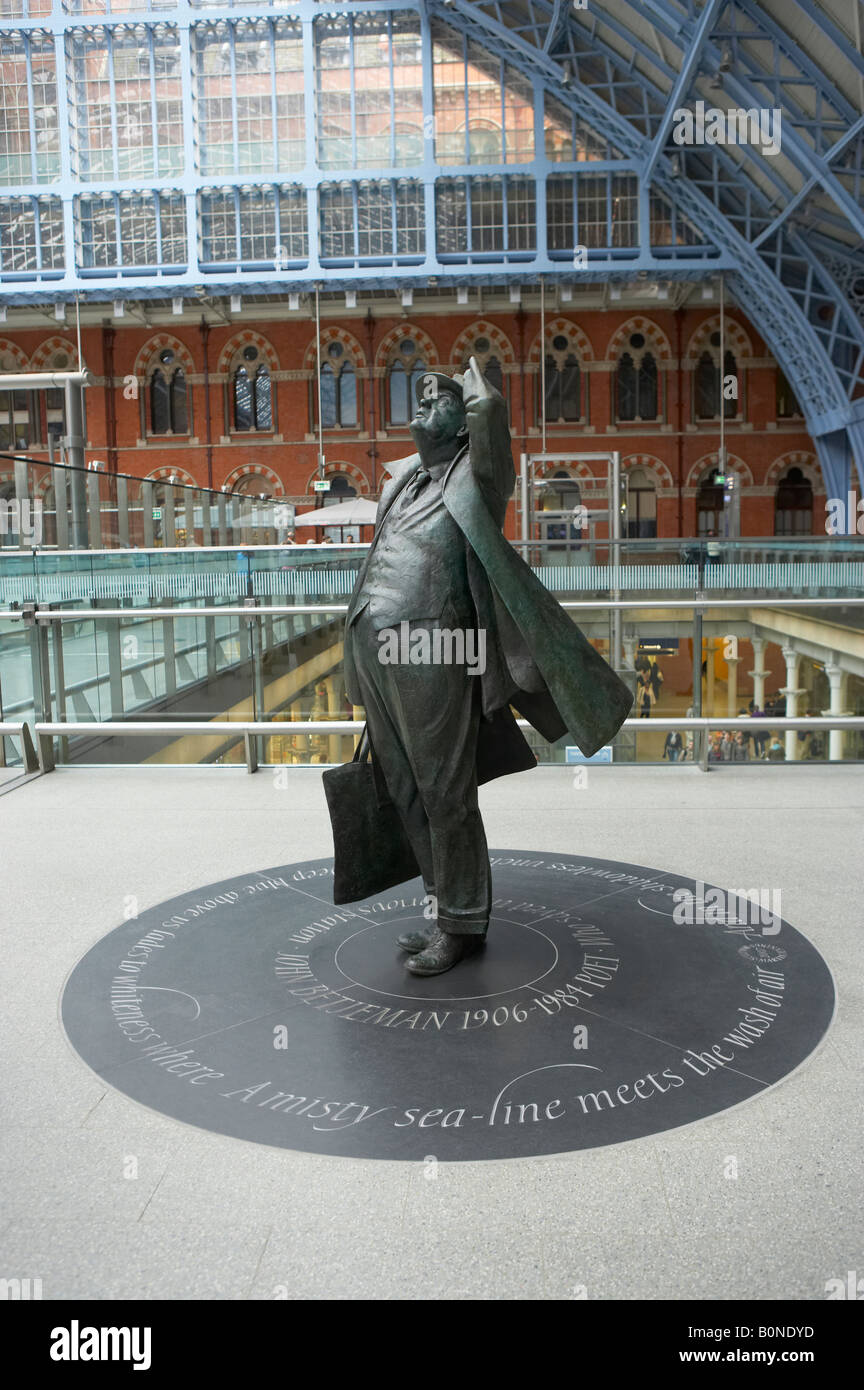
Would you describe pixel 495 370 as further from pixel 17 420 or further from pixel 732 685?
pixel 732 685

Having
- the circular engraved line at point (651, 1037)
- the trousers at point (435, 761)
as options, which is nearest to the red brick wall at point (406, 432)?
the trousers at point (435, 761)

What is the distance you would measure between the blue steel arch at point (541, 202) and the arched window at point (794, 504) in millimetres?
4102

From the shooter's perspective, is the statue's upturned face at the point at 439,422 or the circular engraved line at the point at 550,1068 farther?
the statue's upturned face at the point at 439,422

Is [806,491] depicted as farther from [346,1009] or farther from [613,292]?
[346,1009]

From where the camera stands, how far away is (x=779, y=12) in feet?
53.2

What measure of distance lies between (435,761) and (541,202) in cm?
2492

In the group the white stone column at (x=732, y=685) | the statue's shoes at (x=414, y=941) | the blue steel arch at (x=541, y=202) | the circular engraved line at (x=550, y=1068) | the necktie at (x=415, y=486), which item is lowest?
the white stone column at (x=732, y=685)

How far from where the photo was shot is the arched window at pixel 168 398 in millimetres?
31188

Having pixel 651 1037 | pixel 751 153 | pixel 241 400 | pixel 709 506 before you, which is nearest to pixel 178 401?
pixel 241 400

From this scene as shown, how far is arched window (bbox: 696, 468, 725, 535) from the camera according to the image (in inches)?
1200

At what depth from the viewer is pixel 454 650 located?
316 centimetres

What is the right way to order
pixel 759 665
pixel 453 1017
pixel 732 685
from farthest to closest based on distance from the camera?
pixel 759 665, pixel 732 685, pixel 453 1017

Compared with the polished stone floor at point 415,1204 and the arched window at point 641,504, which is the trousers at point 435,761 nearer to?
the polished stone floor at point 415,1204

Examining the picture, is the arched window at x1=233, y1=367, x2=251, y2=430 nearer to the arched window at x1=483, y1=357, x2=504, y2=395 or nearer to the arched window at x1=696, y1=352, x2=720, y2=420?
the arched window at x1=483, y1=357, x2=504, y2=395
